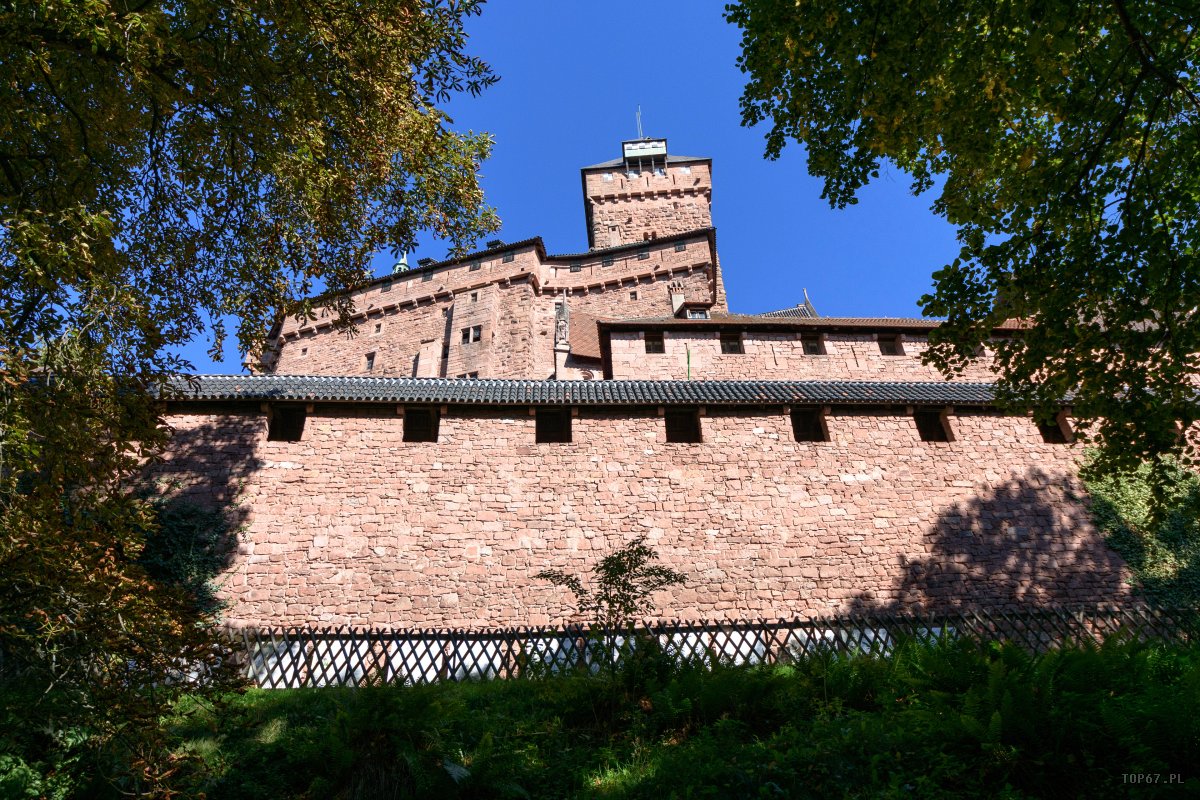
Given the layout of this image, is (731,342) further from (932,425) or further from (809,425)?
(932,425)

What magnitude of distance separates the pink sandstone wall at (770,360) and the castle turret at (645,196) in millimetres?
21702

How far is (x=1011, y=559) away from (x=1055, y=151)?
9.04 meters

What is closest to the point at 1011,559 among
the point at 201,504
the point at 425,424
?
the point at 425,424

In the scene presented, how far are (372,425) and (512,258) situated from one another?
21060mm

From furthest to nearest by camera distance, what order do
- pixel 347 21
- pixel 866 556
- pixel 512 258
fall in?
pixel 512 258
pixel 866 556
pixel 347 21

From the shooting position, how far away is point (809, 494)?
44.4ft

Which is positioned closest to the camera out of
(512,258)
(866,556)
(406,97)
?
(406,97)

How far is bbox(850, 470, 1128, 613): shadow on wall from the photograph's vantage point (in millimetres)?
12430

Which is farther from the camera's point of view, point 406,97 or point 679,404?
point 679,404

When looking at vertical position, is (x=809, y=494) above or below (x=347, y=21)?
below

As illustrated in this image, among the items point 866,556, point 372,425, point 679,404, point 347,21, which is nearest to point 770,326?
point 679,404

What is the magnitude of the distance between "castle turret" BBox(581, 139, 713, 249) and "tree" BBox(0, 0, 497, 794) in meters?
33.9

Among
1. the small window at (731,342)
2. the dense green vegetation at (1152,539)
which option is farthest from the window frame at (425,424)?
the dense green vegetation at (1152,539)

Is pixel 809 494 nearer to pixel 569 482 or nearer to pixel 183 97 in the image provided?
pixel 569 482
